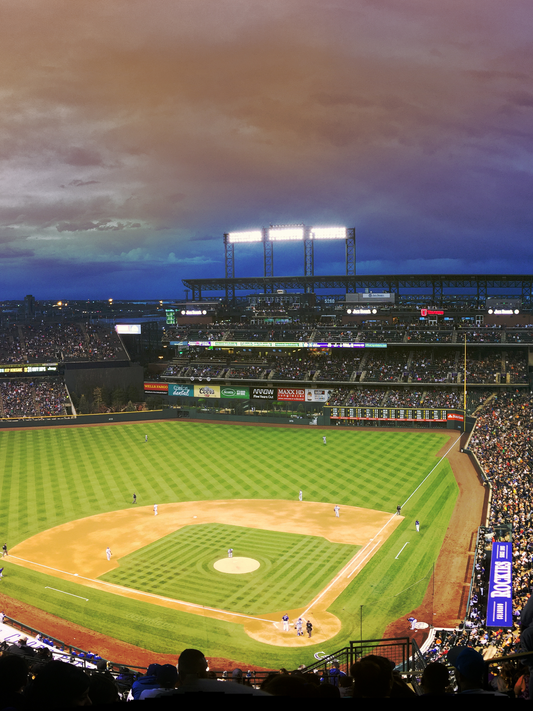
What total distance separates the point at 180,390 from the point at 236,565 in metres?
42.9

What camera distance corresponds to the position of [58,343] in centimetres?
7700

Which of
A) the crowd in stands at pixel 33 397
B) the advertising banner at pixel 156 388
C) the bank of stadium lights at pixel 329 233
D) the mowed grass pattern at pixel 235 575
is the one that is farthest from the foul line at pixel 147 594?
the bank of stadium lights at pixel 329 233

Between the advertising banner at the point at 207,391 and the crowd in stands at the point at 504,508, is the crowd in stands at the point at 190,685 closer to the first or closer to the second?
the crowd in stands at the point at 504,508

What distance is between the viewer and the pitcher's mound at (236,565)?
2961 cm

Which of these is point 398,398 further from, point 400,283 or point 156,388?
point 156,388

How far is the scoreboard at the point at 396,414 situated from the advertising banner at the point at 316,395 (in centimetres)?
271

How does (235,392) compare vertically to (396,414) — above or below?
above

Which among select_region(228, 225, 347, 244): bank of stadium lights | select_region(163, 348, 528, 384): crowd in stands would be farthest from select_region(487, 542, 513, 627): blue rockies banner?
select_region(228, 225, 347, 244): bank of stadium lights

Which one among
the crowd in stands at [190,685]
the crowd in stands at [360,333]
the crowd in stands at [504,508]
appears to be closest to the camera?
the crowd in stands at [190,685]

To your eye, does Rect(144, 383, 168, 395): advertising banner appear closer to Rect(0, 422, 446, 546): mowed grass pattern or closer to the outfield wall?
the outfield wall

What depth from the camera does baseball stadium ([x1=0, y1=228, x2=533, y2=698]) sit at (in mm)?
23781

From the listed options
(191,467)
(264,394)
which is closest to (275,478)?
(191,467)

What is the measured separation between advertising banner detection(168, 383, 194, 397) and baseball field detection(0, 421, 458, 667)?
1208 cm

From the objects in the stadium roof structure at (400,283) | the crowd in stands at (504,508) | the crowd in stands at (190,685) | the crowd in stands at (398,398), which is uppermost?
the stadium roof structure at (400,283)
